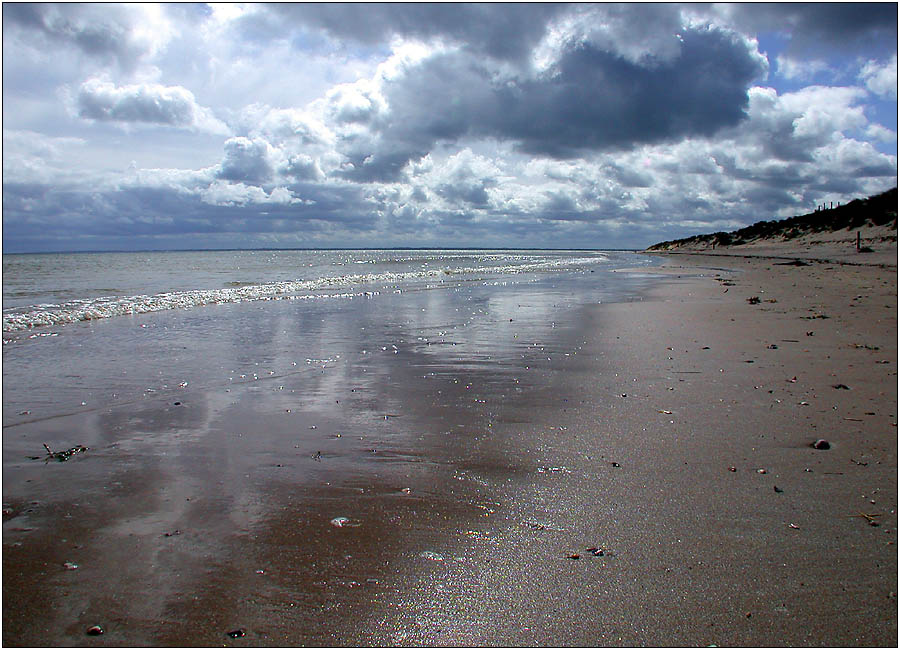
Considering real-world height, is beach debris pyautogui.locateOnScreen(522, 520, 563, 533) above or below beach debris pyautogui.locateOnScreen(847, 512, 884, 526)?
below

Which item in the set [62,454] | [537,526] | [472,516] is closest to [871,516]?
[537,526]

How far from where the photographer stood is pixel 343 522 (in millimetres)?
3719

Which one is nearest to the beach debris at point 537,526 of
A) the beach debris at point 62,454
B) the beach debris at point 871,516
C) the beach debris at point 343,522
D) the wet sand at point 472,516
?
the wet sand at point 472,516

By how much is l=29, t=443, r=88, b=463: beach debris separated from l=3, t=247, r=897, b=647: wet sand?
12 cm

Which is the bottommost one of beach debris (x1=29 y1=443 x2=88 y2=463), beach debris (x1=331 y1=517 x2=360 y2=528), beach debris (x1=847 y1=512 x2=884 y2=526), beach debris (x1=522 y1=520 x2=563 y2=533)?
beach debris (x1=331 y1=517 x2=360 y2=528)

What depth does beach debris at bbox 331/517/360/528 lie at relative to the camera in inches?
144

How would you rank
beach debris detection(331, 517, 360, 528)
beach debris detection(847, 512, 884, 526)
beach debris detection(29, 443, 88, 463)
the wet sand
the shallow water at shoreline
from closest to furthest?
the wet sand → the shallow water at shoreline → beach debris detection(847, 512, 884, 526) → beach debris detection(331, 517, 360, 528) → beach debris detection(29, 443, 88, 463)

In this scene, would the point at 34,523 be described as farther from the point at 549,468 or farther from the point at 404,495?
the point at 549,468

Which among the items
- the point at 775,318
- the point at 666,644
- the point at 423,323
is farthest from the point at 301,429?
the point at 775,318

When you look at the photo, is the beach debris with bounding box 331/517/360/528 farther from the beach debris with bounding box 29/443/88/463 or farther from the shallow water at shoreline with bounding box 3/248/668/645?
the beach debris with bounding box 29/443/88/463

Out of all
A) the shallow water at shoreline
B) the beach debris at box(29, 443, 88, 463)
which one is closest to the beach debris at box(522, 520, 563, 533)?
the shallow water at shoreline

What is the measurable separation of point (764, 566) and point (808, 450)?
81.4 inches

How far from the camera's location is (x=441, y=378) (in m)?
7.66

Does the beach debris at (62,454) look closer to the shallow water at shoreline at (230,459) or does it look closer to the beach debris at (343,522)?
the shallow water at shoreline at (230,459)
